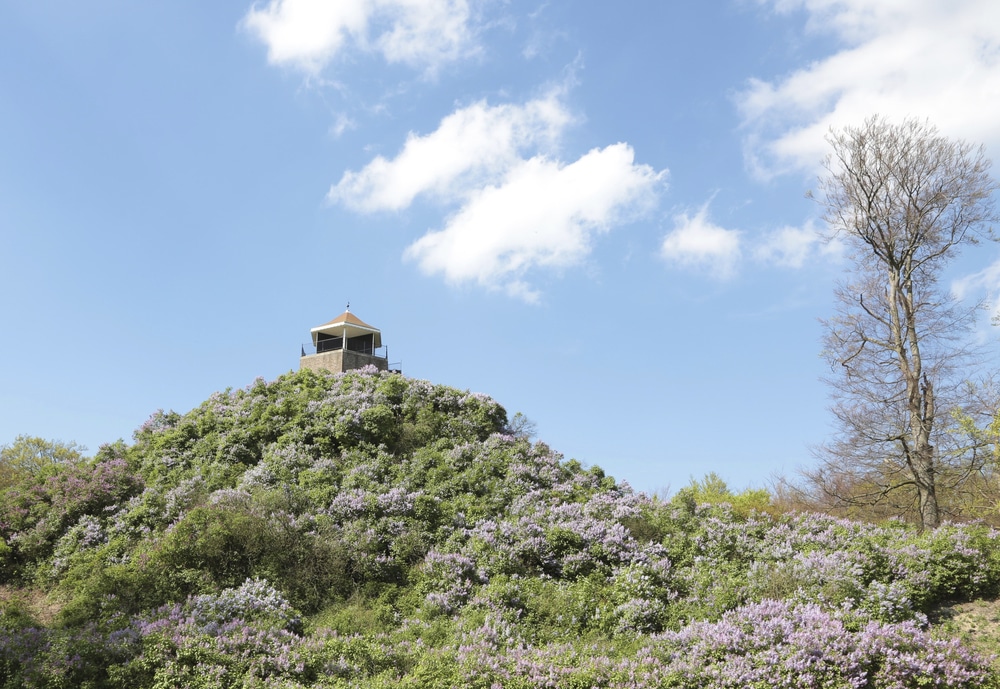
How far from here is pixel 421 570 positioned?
1002cm

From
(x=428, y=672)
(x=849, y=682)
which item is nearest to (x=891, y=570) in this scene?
(x=849, y=682)

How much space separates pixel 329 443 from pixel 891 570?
373 inches

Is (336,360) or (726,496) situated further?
(336,360)

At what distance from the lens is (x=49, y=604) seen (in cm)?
1043

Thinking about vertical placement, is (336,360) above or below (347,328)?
Result: below

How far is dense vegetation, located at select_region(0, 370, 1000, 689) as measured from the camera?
711 centimetres

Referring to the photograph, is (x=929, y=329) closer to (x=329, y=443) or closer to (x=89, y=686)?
(x=329, y=443)

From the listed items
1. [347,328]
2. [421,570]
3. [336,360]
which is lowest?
[421,570]

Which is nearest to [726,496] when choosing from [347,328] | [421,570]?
[421,570]

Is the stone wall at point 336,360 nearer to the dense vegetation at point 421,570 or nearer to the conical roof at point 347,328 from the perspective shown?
the conical roof at point 347,328

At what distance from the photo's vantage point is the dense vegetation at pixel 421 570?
7.11 m

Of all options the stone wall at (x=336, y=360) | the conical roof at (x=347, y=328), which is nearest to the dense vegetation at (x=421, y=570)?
the stone wall at (x=336, y=360)

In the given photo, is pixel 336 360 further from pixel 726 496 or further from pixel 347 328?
pixel 726 496

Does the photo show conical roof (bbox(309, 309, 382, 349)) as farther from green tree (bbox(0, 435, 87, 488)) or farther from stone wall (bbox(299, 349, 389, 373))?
green tree (bbox(0, 435, 87, 488))
